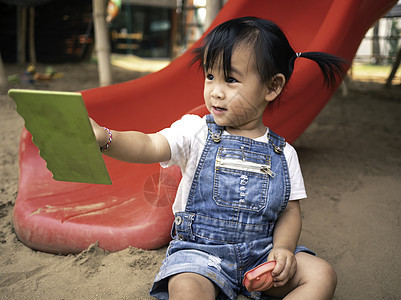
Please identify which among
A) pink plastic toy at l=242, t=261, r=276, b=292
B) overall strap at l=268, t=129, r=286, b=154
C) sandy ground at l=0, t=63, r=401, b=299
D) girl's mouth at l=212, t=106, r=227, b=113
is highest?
girl's mouth at l=212, t=106, r=227, b=113

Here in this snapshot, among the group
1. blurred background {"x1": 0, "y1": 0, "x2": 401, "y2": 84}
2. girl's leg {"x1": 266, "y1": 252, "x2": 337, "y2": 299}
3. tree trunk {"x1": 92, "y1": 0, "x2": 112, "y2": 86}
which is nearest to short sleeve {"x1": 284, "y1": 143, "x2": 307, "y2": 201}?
girl's leg {"x1": 266, "y1": 252, "x2": 337, "y2": 299}

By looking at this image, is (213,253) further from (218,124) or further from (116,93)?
(116,93)

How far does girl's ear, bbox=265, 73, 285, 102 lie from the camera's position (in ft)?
2.91

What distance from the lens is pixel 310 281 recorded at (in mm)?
816

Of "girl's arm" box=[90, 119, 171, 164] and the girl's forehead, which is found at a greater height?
the girl's forehead

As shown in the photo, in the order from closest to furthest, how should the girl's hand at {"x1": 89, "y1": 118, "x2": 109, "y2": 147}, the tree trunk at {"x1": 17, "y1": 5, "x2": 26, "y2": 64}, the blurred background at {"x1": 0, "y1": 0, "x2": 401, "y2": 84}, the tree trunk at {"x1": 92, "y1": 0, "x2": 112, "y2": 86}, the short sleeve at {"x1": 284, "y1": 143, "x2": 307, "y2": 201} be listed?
the girl's hand at {"x1": 89, "y1": 118, "x2": 109, "y2": 147} → the short sleeve at {"x1": 284, "y1": 143, "x2": 307, "y2": 201} → the tree trunk at {"x1": 92, "y1": 0, "x2": 112, "y2": 86} → the tree trunk at {"x1": 17, "y1": 5, "x2": 26, "y2": 64} → the blurred background at {"x1": 0, "y1": 0, "x2": 401, "y2": 84}

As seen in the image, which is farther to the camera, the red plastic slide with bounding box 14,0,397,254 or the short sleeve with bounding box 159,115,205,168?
the red plastic slide with bounding box 14,0,397,254

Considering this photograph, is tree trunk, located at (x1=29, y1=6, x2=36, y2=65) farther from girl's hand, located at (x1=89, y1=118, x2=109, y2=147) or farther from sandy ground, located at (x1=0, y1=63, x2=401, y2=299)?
girl's hand, located at (x1=89, y1=118, x2=109, y2=147)

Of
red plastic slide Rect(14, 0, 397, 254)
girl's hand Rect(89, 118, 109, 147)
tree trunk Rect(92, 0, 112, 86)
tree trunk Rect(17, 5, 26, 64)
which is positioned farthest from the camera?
tree trunk Rect(17, 5, 26, 64)

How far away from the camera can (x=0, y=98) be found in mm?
2949

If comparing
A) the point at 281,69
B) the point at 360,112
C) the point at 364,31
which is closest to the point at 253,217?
the point at 281,69

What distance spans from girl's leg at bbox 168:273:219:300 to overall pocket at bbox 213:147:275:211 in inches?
6.8

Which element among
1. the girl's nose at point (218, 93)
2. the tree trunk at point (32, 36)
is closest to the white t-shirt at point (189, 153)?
the girl's nose at point (218, 93)

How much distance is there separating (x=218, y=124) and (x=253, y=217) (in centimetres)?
23
